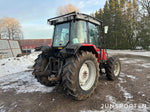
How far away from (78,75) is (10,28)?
147ft

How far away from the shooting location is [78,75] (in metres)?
2.56

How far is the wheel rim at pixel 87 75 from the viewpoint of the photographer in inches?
118

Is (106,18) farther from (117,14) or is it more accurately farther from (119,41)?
(119,41)

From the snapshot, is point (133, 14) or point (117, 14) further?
point (117, 14)

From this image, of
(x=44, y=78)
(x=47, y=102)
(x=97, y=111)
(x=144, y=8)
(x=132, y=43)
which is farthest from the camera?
(x=132, y=43)

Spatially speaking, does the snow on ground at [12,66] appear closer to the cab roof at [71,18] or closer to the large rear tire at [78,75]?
the cab roof at [71,18]

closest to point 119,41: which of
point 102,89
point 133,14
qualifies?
point 133,14

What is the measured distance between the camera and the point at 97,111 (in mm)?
2293

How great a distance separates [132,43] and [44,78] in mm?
23040

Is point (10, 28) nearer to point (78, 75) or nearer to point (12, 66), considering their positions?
point (12, 66)

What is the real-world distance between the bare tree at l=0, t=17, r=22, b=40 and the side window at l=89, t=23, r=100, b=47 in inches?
1609

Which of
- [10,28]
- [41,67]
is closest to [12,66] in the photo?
[41,67]

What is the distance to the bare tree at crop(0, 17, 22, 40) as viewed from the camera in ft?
124

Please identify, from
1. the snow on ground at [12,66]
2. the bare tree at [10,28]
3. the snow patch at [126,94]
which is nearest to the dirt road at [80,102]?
the snow patch at [126,94]
